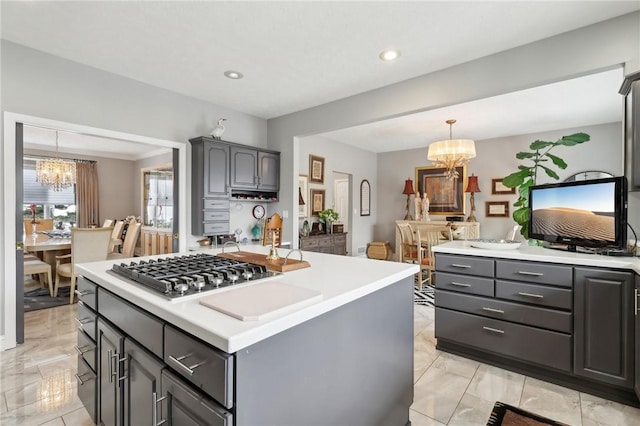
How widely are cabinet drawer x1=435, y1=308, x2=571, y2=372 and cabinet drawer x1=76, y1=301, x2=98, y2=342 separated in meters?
2.42

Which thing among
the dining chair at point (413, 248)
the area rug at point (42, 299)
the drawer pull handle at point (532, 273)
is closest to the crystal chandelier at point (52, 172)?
the area rug at point (42, 299)

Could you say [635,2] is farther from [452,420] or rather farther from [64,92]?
[64,92]

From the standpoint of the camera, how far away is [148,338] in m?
1.12

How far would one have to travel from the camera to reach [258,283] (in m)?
1.30

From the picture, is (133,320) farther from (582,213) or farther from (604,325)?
(582,213)

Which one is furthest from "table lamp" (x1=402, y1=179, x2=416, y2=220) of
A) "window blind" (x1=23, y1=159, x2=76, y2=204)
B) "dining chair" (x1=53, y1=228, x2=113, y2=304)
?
"window blind" (x1=23, y1=159, x2=76, y2=204)

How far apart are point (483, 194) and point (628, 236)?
3996mm

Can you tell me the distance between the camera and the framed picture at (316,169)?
18.9 feet

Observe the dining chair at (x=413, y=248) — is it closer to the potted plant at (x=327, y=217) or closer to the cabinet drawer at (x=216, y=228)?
the potted plant at (x=327, y=217)

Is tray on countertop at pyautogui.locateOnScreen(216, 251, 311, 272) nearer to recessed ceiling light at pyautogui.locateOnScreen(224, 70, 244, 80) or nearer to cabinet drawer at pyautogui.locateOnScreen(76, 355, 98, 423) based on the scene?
cabinet drawer at pyautogui.locateOnScreen(76, 355, 98, 423)

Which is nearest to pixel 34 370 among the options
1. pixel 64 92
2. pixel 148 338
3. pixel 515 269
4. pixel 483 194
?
pixel 148 338

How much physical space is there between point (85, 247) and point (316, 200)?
359cm

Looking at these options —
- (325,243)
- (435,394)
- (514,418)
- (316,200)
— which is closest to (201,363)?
(435,394)

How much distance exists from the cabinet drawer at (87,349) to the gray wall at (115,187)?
22.3 feet
